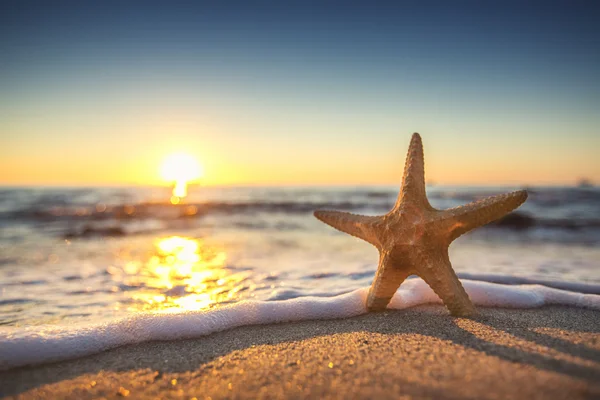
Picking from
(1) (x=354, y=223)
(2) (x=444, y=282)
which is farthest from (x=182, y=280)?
(2) (x=444, y=282)

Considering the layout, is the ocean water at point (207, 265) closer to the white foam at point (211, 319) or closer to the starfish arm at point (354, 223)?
the white foam at point (211, 319)

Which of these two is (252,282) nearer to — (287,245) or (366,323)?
(366,323)

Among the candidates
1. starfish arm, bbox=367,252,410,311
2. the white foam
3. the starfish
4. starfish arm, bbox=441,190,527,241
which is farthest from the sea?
starfish arm, bbox=441,190,527,241

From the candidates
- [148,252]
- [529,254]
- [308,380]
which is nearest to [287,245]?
[148,252]

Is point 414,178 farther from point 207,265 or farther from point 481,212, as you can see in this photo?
point 207,265

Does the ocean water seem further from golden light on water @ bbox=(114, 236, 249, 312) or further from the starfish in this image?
the starfish
